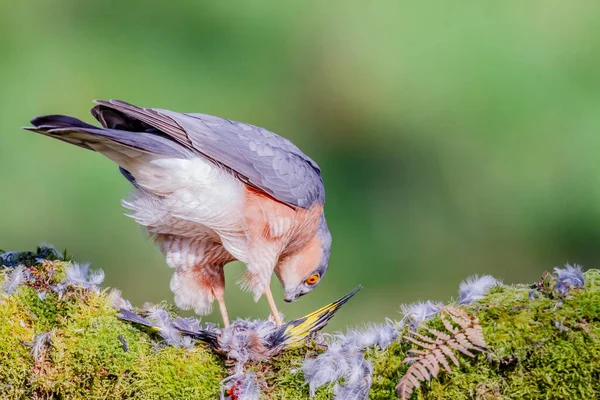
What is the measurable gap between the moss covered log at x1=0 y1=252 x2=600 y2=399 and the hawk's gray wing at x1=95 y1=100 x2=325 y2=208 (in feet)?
2.42

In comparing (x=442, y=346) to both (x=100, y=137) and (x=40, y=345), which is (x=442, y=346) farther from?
(x=100, y=137)

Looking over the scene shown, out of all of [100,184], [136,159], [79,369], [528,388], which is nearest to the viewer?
[528,388]

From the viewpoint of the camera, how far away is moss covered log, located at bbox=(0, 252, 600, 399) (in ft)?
5.38

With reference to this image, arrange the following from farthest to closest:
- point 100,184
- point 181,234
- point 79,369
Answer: point 100,184 < point 181,234 < point 79,369

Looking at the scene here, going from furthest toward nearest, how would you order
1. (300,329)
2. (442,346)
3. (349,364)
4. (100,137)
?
(100,137) < (300,329) < (349,364) < (442,346)

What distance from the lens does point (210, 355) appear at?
206 centimetres

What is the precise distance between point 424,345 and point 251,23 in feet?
13.3

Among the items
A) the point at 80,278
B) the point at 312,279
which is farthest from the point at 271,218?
the point at 80,278

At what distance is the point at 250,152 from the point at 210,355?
3.73ft

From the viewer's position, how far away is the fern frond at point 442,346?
162 centimetres

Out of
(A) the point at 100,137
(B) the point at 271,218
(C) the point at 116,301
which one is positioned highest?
(A) the point at 100,137

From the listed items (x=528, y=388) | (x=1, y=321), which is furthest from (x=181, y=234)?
(x=528, y=388)

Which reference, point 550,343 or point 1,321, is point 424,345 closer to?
point 550,343

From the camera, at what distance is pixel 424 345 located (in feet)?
5.49
